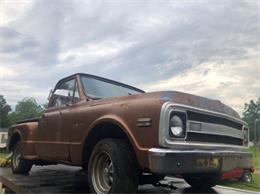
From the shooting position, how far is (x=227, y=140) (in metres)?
3.76

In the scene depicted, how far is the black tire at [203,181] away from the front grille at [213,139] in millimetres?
596

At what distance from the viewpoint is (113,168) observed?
3264 mm

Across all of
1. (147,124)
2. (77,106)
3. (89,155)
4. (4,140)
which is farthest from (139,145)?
(4,140)

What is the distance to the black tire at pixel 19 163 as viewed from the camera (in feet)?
18.3

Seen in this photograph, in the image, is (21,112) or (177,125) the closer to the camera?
(177,125)

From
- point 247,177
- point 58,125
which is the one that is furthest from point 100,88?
point 247,177

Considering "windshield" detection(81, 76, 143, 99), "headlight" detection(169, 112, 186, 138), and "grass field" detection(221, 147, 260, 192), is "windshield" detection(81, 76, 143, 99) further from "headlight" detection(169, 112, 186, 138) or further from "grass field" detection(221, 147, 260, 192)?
"grass field" detection(221, 147, 260, 192)

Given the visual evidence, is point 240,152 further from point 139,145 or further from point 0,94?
point 0,94

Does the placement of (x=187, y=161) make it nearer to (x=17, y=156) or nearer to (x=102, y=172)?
(x=102, y=172)

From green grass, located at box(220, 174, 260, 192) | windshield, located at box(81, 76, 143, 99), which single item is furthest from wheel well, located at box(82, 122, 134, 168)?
green grass, located at box(220, 174, 260, 192)

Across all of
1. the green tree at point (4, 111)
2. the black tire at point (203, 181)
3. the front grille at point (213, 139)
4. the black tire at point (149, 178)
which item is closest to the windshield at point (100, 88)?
the green tree at point (4, 111)

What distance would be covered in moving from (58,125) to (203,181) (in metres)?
1.94

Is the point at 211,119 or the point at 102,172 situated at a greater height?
the point at 211,119

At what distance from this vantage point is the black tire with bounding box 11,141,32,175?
5.57m
